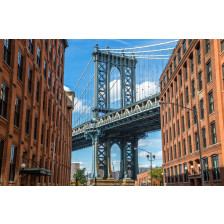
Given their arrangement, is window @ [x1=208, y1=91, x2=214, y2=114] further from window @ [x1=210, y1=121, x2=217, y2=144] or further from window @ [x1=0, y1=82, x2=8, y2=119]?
window @ [x1=0, y1=82, x2=8, y2=119]

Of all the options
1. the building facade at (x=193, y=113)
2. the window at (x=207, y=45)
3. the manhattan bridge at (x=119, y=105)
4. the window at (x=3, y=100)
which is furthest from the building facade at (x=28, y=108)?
the manhattan bridge at (x=119, y=105)

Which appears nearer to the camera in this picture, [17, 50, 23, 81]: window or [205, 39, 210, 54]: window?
[17, 50, 23, 81]: window

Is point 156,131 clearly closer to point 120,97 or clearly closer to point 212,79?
point 120,97

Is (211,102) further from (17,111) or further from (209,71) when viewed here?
(17,111)

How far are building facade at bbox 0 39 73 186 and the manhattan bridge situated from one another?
21093mm

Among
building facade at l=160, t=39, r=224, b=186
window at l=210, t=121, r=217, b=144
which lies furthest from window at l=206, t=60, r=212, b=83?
window at l=210, t=121, r=217, b=144

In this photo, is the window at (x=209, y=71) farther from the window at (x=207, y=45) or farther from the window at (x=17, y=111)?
the window at (x=17, y=111)

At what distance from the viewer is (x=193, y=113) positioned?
31.3m

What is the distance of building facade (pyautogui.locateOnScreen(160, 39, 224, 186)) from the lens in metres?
25.2

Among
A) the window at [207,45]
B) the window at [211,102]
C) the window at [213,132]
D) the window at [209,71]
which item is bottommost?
the window at [213,132]

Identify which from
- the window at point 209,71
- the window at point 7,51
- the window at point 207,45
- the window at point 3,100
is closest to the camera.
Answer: the window at point 3,100

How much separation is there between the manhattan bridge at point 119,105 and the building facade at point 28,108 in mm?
21093

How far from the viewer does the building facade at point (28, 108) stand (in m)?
19.2
